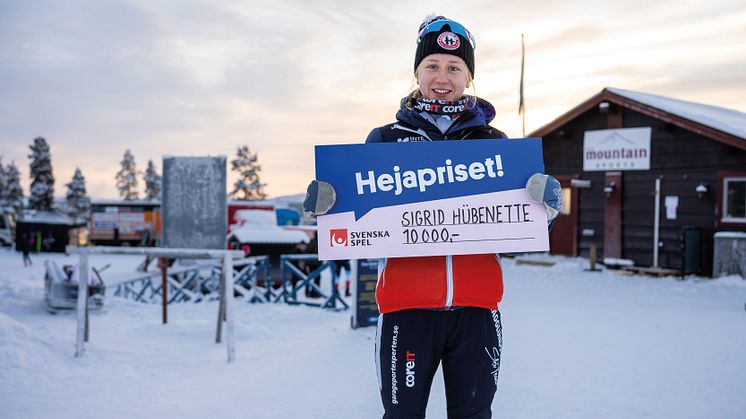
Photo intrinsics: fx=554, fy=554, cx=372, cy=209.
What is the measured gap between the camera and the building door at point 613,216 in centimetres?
1756

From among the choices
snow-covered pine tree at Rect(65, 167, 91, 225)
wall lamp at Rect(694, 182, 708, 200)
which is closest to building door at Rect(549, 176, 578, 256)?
wall lamp at Rect(694, 182, 708, 200)

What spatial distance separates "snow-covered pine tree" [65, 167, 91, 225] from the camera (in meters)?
58.9

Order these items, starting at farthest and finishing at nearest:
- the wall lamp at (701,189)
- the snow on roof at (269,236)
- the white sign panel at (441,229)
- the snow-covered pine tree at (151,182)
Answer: the snow-covered pine tree at (151,182)
the snow on roof at (269,236)
the wall lamp at (701,189)
the white sign panel at (441,229)

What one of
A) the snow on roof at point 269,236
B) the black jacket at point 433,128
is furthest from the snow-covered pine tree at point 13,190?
the black jacket at point 433,128

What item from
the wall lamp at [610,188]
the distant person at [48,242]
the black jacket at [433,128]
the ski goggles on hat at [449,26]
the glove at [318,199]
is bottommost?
the distant person at [48,242]

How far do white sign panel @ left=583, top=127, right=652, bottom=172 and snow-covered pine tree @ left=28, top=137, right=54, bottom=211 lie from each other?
47.4 m

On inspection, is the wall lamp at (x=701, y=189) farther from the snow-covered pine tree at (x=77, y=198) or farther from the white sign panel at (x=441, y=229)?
the snow-covered pine tree at (x=77, y=198)

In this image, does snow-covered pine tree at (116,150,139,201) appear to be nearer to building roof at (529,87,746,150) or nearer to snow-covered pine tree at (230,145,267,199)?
snow-covered pine tree at (230,145,267,199)

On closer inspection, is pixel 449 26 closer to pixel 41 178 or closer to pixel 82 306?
pixel 82 306

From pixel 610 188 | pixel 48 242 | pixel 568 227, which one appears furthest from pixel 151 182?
pixel 610 188

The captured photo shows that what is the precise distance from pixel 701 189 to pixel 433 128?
15516mm

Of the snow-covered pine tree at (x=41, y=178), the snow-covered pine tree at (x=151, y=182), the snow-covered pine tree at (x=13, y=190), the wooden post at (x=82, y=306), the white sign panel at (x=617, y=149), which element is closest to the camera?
the wooden post at (x=82, y=306)

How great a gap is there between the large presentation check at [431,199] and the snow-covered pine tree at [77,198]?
6369cm

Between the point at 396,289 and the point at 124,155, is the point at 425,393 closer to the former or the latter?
the point at 396,289
